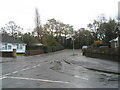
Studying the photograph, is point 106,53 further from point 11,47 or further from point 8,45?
point 11,47

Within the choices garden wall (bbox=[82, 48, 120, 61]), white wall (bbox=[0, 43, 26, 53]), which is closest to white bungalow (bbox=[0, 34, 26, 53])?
white wall (bbox=[0, 43, 26, 53])

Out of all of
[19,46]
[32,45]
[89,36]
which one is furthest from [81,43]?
[19,46]

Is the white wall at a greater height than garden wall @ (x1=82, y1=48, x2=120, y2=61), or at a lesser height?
greater

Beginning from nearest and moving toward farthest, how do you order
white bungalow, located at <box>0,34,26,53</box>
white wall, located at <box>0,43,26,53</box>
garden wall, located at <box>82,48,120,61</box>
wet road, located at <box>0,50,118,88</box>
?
wet road, located at <box>0,50,118,88</box> < garden wall, located at <box>82,48,120,61</box> < white bungalow, located at <box>0,34,26,53</box> < white wall, located at <box>0,43,26,53</box>

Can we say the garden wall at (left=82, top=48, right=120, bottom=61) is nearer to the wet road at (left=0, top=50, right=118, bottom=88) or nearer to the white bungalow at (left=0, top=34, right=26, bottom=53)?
the wet road at (left=0, top=50, right=118, bottom=88)

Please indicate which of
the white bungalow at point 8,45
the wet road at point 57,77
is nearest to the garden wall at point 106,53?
the wet road at point 57,77

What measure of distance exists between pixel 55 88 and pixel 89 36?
71.2 m

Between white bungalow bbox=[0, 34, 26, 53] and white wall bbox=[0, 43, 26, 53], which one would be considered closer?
white bungalow bbox=[0, 34, 26, 53]

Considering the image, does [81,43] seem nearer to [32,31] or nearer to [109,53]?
[32,31]

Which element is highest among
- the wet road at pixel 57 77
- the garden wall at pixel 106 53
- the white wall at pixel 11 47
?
the white wall at pixel 11 47

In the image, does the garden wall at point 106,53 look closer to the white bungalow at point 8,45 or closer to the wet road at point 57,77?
the wet road at point 57,77

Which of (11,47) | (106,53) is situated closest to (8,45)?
(11,47)

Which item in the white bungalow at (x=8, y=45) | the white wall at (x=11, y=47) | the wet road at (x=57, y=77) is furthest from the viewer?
the white wall at (x=11, y=47)

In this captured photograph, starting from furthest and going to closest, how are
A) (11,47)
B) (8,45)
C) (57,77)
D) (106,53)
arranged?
(11,47)
(8,45)
(106,53)
(57,77)
